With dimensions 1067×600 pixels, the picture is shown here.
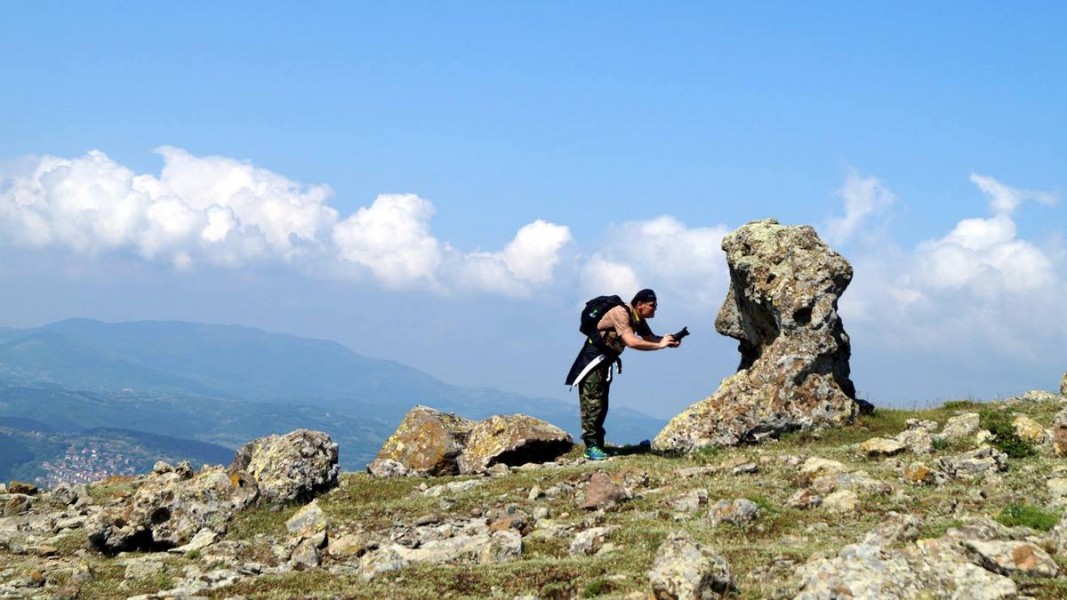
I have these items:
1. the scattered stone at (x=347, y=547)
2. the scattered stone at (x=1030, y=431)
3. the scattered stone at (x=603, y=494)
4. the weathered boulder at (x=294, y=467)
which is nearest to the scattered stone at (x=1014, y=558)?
the scattered stone at (x=603, y=494)

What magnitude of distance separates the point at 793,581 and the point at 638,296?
606 inches

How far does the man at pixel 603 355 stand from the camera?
25.5 metres

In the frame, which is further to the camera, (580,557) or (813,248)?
(813,248)

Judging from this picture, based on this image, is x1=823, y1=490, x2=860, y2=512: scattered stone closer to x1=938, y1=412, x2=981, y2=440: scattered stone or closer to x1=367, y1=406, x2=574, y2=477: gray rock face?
x1=938, y1=412, x2=981, y2=440: scattered stone

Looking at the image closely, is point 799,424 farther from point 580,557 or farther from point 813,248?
point 580,557

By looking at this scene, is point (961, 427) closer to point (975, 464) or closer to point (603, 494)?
point (975, 464)

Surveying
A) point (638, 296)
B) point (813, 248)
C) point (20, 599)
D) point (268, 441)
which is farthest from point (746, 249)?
point (20, 599)

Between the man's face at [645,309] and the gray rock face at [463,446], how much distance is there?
4.46 metres

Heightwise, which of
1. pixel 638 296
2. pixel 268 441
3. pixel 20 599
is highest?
pixel 638 296

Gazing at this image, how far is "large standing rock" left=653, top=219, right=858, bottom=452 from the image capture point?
26.0 meters

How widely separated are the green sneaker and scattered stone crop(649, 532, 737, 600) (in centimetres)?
1364

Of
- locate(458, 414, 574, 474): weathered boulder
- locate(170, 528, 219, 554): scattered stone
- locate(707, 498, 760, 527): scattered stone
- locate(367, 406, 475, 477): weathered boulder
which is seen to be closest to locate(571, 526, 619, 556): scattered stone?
locate(707, 498, 760, 527): scattered stone

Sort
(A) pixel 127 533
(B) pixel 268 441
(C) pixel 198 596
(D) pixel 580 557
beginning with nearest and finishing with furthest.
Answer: (C) pixel 198 596
(D) pixel 580 557
(A) pixel 127 533
(B) pixel 268 441

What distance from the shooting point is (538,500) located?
19641 mm
